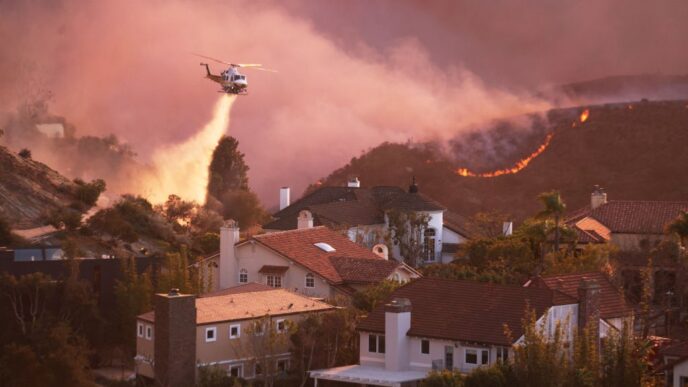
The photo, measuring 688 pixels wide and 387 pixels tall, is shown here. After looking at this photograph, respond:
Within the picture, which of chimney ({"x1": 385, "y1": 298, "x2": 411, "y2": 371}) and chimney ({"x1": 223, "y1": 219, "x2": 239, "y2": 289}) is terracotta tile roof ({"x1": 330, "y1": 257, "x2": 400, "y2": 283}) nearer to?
chimney ({"x1": 223, "y1": 219, "x2": 239, "y2": 289})

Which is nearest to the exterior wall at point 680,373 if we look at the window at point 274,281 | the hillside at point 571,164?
the window at point 274,281

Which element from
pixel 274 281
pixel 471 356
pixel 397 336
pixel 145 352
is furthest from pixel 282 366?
pixel 274 281

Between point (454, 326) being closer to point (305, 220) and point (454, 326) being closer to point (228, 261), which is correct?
point (228, 261)

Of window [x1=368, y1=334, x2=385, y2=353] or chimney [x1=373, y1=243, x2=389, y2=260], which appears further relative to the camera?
chimney [x1=373, y1=243, x2=389, y2=260]

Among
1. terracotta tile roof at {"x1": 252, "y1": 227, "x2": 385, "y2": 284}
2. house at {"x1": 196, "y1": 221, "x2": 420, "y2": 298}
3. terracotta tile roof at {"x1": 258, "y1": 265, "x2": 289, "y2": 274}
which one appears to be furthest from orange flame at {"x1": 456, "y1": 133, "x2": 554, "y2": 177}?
terracotta tile roof at {"x1": 258, "y1": 265, "x2": 289, "y2": 274}

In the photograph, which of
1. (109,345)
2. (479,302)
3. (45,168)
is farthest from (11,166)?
(479,302)

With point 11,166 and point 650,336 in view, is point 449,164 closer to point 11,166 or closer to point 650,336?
point 11,166

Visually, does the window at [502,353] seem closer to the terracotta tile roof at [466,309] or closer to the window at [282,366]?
the terracotta tile roof at [466,309]
